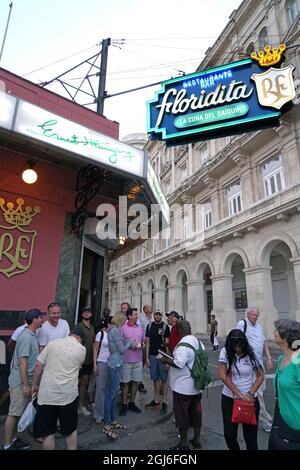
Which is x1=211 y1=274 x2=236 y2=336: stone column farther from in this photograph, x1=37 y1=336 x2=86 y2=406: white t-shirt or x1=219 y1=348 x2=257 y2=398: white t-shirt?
x1=37 y1=336 x2=86 y2=406: white t-shirt

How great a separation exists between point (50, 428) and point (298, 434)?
2.45 m

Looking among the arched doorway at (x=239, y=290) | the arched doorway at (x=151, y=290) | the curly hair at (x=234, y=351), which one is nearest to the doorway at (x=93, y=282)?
the curly hair at (x=234, y=351)

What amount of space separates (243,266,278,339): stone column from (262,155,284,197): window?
4.54 m

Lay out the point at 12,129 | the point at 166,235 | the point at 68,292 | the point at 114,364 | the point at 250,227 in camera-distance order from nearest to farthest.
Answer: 1. the point at 12,129
2. the point at 114,364
3. the point at 68,292
4. the point at 250,227
5. the point at 166,235

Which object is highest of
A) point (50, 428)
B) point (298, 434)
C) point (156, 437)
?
point (298, 434)

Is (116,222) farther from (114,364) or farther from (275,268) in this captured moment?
(275,268)

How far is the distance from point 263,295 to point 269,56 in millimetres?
12148

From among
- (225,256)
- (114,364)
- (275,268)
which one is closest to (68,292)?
(114,364)

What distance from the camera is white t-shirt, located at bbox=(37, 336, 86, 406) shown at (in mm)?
3047

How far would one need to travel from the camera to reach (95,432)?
4.25m

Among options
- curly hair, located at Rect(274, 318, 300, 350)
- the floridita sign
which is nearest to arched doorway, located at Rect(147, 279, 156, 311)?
the floridita sign

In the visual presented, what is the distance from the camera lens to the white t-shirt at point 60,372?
10.00 feet

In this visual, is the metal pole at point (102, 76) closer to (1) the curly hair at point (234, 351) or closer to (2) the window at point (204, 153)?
(1) the curly hair at point (234, 351)

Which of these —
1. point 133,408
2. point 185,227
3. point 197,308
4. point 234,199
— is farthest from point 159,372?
point 185,227
